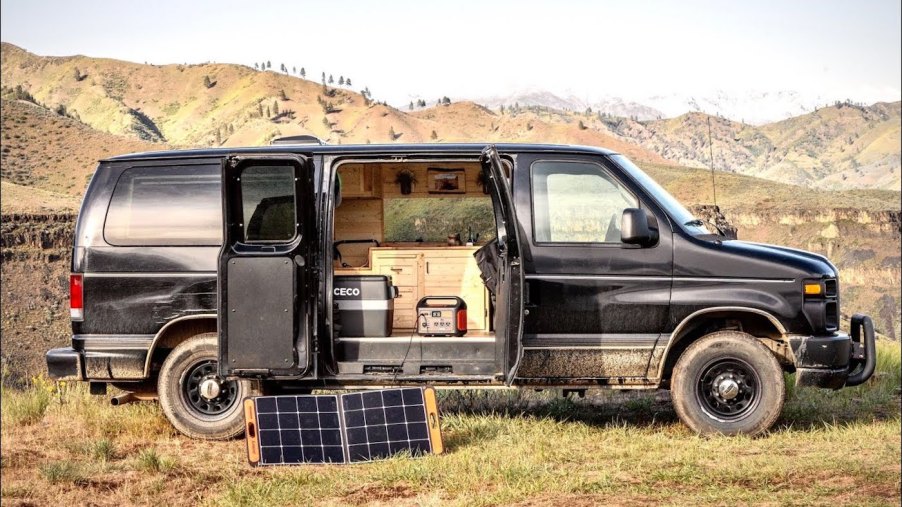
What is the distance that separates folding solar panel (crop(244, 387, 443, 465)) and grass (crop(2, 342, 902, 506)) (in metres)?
0.15

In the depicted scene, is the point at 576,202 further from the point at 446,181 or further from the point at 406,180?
the point at 406,180

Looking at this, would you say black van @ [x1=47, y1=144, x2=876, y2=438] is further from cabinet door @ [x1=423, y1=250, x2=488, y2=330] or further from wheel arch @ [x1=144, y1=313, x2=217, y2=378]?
cabinet door @ [x1=423, y1=250, x2=488, y2=330]

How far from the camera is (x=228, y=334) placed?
8.20 meters

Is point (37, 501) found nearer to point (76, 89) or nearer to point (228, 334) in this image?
point (228, 334)

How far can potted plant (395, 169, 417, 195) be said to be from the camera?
10.2 m

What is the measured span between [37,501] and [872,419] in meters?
6.17

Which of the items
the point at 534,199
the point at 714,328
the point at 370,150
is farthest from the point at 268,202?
the point at 714,328

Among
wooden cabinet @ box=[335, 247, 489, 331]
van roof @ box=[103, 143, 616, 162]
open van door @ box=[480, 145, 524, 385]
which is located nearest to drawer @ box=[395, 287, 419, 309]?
wooden cabinet @ box=[335, 247, 489, 331]

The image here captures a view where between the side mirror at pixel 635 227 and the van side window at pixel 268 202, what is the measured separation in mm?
2405

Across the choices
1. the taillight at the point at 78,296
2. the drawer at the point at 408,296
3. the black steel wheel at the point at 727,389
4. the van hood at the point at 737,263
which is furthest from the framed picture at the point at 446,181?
the taillight at the point at 78,296

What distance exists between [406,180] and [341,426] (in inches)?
111

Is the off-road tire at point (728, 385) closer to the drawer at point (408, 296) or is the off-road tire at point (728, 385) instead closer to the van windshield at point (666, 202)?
the van windshield at point (666, 202)

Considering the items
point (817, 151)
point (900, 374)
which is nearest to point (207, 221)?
point (900, 374)

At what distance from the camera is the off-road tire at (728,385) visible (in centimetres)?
849
